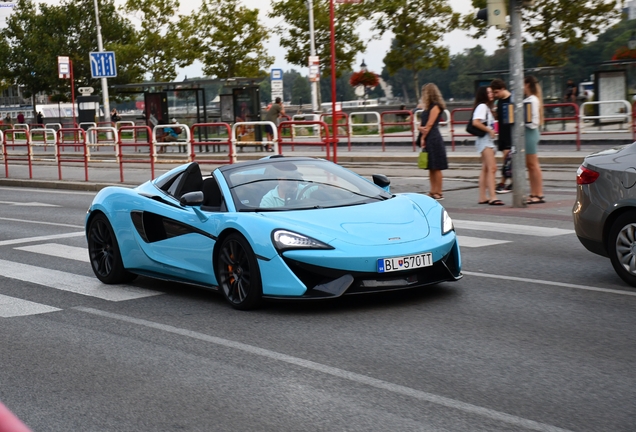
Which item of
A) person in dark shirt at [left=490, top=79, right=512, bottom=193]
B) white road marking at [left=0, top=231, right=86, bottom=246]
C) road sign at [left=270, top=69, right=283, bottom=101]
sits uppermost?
road sign at [left=270, top=69, right=283, bottom=101]

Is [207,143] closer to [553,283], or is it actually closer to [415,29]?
[553,283]

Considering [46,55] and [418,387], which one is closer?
[418,387]

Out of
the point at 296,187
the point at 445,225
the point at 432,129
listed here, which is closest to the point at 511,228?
the point at 432,129

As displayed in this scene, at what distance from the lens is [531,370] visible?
18.8ft

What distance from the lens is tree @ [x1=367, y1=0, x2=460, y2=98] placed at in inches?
2064

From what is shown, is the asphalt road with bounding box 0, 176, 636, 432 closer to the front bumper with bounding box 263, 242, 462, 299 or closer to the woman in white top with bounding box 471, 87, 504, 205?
the front bumper with bounding box 263, 242, 462, 299

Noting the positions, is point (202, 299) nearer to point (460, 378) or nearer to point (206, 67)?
point (460, 378)

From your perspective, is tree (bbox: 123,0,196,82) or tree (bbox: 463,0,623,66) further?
tree (bbox: 123,0,196,82)

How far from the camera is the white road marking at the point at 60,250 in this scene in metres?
11.8

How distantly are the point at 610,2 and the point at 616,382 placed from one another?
140 ft

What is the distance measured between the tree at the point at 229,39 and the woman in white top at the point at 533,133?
49835 mm

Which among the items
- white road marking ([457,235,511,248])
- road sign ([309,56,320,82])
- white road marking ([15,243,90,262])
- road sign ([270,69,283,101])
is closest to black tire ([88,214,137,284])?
white road marking ([15,243,90,262])

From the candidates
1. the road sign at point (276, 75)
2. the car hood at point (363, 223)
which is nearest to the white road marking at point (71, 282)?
the car hood at point (363, 223)

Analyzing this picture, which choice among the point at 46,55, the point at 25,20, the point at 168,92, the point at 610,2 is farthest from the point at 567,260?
the point at 25,20
